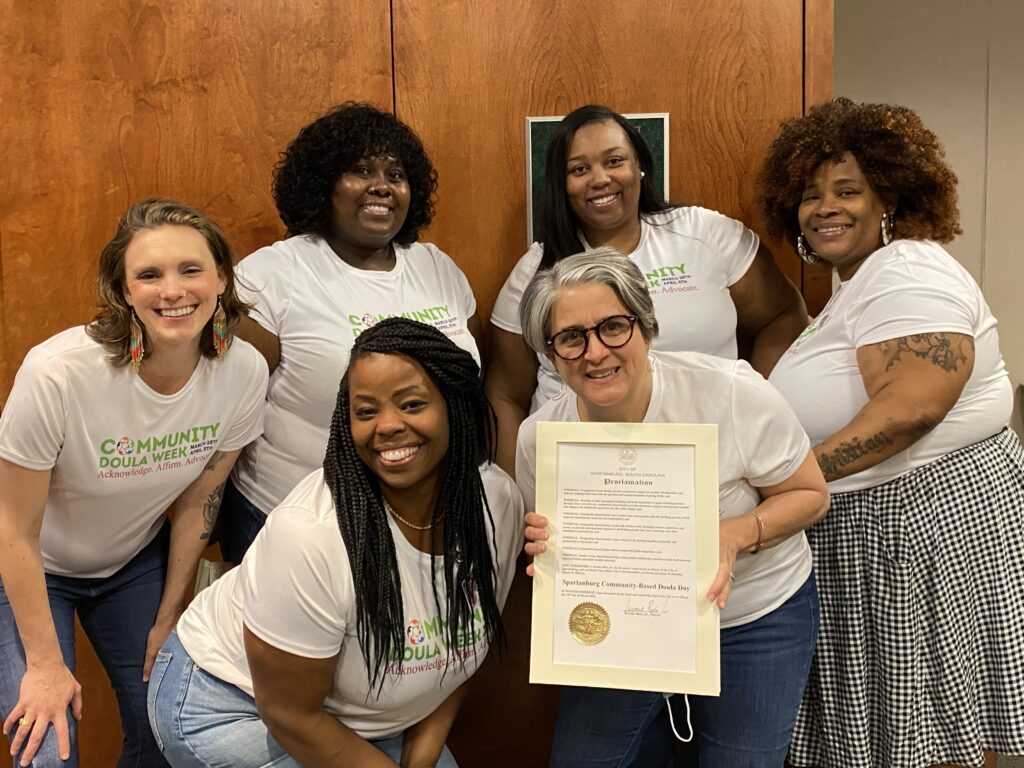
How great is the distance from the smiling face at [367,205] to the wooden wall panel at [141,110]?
47 cm

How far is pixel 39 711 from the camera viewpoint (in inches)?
71.9

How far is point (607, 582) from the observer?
5.06 feet

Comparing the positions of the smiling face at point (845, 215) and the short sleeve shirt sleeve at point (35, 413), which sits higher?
the smiling face at point (845, 215)

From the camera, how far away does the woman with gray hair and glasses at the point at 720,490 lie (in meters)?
1.54

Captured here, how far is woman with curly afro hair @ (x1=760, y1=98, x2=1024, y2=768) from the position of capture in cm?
187

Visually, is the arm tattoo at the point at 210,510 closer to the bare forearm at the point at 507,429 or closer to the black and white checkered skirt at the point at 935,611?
the bare forearm at the point at 507,429

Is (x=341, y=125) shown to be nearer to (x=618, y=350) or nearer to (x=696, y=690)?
(x=618, y=350)

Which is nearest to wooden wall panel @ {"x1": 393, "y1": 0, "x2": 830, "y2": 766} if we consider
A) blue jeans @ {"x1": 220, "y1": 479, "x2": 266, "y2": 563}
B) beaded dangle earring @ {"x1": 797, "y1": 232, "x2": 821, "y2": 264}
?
beaded dangle earring @ {"x1": 797, "y1": 232, "x2": 821, "y2": 264}

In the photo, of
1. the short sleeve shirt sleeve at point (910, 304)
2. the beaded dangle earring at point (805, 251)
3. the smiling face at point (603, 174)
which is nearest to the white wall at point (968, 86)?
the beaded dangle earring at point (805, 251)

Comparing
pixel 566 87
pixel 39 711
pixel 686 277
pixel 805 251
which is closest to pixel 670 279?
pixel 686 277

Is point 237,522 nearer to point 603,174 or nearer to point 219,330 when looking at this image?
point 219,330

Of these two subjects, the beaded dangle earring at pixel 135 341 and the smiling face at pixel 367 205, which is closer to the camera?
the beaded dangle earring at pixel 135 341

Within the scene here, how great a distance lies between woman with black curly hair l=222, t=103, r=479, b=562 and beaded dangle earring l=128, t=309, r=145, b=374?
1.14ft

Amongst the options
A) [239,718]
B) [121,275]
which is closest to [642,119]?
[121,275]
